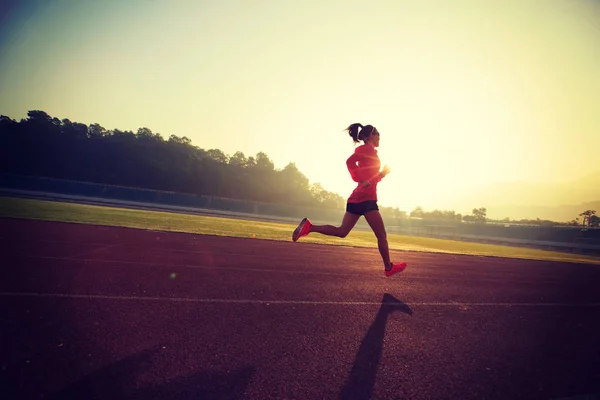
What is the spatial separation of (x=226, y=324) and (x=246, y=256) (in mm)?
4977

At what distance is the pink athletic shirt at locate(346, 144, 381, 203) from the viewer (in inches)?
192

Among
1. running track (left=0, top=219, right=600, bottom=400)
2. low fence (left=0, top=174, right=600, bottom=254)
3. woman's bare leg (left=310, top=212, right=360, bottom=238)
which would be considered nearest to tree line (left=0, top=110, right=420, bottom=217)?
low fence (left=0, top=174, right=600, bottom=254)

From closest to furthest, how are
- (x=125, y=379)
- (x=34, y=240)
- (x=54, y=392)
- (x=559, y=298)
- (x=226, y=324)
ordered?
1. (x=54, y=392)
2. (x=125, y=379)
3. (x=226, y=324)
4. (x=559, y=298)
5. (x=34, y=240)

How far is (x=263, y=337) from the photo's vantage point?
288cm

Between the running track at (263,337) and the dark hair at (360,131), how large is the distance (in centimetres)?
280

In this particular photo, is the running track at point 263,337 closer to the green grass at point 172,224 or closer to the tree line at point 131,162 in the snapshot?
the green grass at point 172,224

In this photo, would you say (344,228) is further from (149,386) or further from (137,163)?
(137,163)

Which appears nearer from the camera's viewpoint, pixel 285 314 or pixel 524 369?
pixel 524 369

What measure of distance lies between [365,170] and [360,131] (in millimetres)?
808

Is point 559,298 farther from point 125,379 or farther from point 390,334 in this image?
point 125,379

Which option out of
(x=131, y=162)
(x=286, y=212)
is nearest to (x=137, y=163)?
(x=131, y=162)

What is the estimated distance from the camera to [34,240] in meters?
7.15

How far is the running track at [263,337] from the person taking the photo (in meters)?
2.02

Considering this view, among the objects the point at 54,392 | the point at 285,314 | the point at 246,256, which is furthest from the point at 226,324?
the point at 246,256
